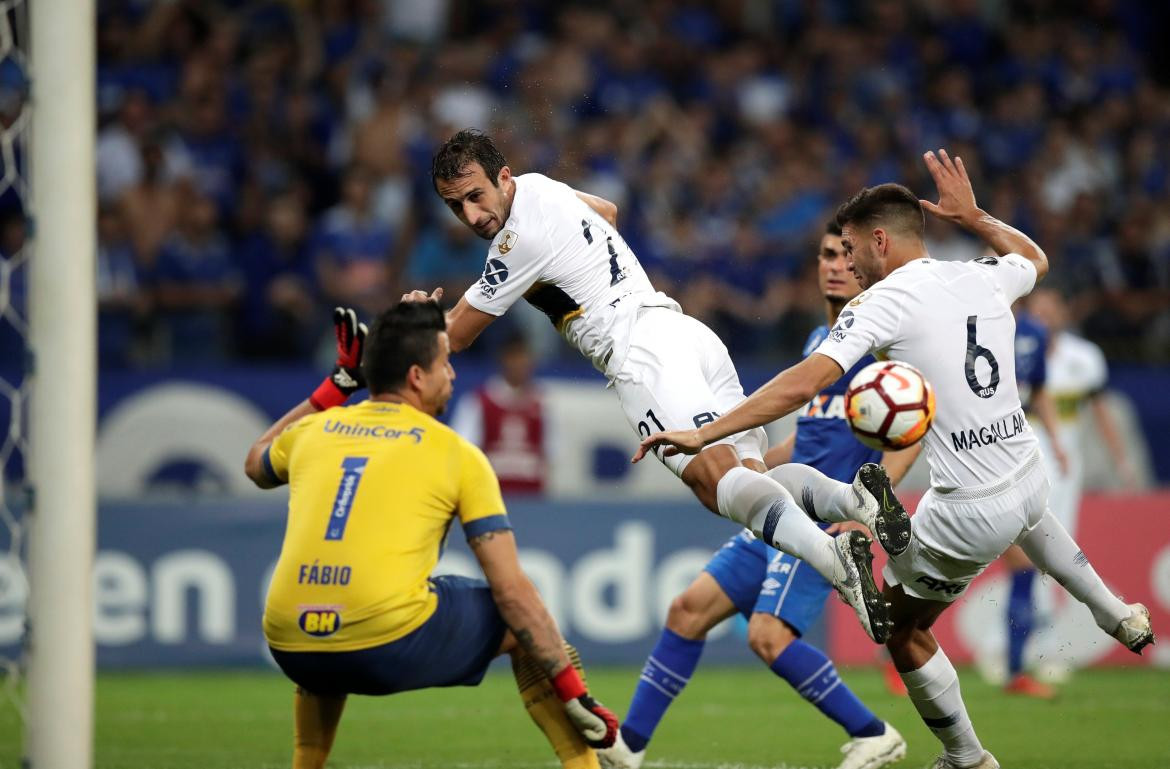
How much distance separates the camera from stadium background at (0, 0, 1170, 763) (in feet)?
39.4

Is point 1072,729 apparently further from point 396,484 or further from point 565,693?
point 396,484

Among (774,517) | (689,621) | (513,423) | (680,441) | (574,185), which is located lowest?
(513,423)

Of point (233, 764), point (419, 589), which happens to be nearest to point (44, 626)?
point (419, 589)

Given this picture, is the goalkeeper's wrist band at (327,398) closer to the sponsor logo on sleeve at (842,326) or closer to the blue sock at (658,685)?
the sponsor logo on sleeve at (842,326)

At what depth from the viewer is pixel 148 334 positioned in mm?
12914

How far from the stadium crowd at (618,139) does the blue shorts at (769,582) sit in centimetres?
518

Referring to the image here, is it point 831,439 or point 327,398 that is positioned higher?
point 327,398

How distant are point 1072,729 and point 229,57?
A: 34.8 ft

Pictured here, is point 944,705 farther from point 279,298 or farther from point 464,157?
point 279,298

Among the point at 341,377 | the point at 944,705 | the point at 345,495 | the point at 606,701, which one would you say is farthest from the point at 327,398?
the point at 606,701

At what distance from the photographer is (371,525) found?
5.23 meters

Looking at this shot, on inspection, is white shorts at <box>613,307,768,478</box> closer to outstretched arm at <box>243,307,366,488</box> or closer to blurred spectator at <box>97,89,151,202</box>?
outstretched arm at <box>243,307,366,488</box>

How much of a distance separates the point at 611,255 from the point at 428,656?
2364mm

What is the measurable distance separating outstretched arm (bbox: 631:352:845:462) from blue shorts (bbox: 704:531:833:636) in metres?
1.21
